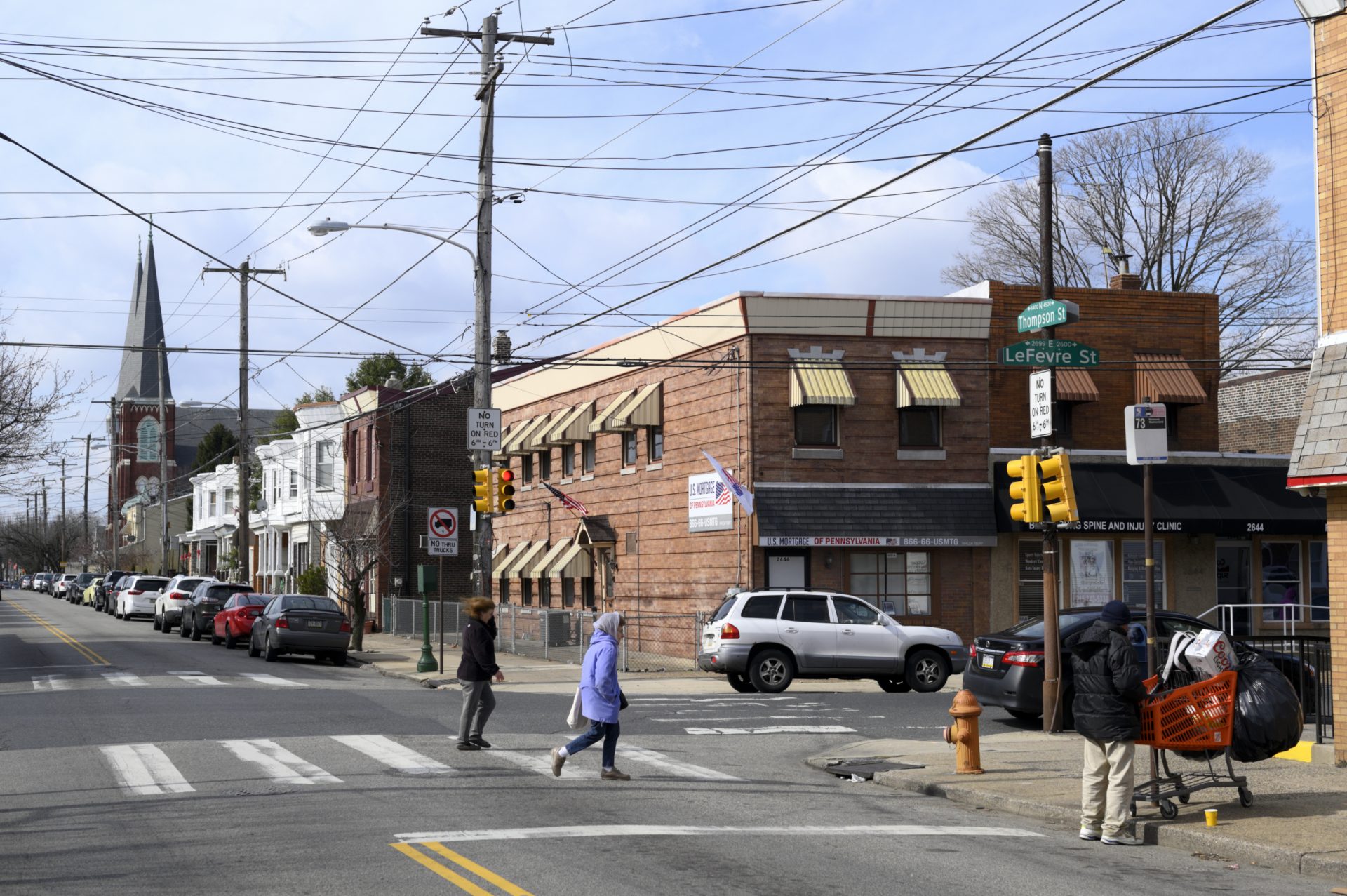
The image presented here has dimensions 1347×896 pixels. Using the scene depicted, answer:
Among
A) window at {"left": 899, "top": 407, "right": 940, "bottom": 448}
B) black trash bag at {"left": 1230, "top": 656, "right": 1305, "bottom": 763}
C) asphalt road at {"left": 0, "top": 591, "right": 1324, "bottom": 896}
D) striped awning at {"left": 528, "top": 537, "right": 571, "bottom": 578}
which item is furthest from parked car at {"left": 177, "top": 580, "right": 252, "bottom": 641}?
black trash bag at {"left": 1230, "top": 656, "right": 1305, "bottom": 763}

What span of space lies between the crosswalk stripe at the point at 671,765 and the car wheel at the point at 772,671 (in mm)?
7270

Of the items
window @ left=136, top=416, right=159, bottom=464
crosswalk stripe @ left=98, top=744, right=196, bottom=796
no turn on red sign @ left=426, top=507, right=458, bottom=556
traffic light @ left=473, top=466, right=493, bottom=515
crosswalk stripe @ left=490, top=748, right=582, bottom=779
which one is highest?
window @ left=136, top=416, right=159, bottom=464

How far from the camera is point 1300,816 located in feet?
37.4

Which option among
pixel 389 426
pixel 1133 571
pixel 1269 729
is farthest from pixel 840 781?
pixel 389 426

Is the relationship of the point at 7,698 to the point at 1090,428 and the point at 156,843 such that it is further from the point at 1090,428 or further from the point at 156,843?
the point at 1090,428

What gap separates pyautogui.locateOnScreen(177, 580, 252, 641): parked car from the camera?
132ft

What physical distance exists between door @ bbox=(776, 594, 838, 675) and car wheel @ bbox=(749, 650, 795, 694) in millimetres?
204

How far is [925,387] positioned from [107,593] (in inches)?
1852

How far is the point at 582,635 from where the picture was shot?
101 ft

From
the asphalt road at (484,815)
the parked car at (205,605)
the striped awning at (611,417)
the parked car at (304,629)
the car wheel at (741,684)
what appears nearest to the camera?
the asphalt road at (484,815)

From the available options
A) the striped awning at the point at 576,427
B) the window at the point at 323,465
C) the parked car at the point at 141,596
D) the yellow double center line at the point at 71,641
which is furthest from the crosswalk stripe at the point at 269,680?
the parked car at the point at 141,596

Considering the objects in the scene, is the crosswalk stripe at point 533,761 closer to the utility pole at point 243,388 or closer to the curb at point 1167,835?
the curb at point 1167,835

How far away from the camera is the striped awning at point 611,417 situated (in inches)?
1389

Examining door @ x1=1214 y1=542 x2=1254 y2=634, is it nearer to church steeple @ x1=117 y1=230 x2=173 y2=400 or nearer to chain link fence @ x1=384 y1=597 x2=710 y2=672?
chain link fence @ x1=384 y1=597 x2=710 y2=672
